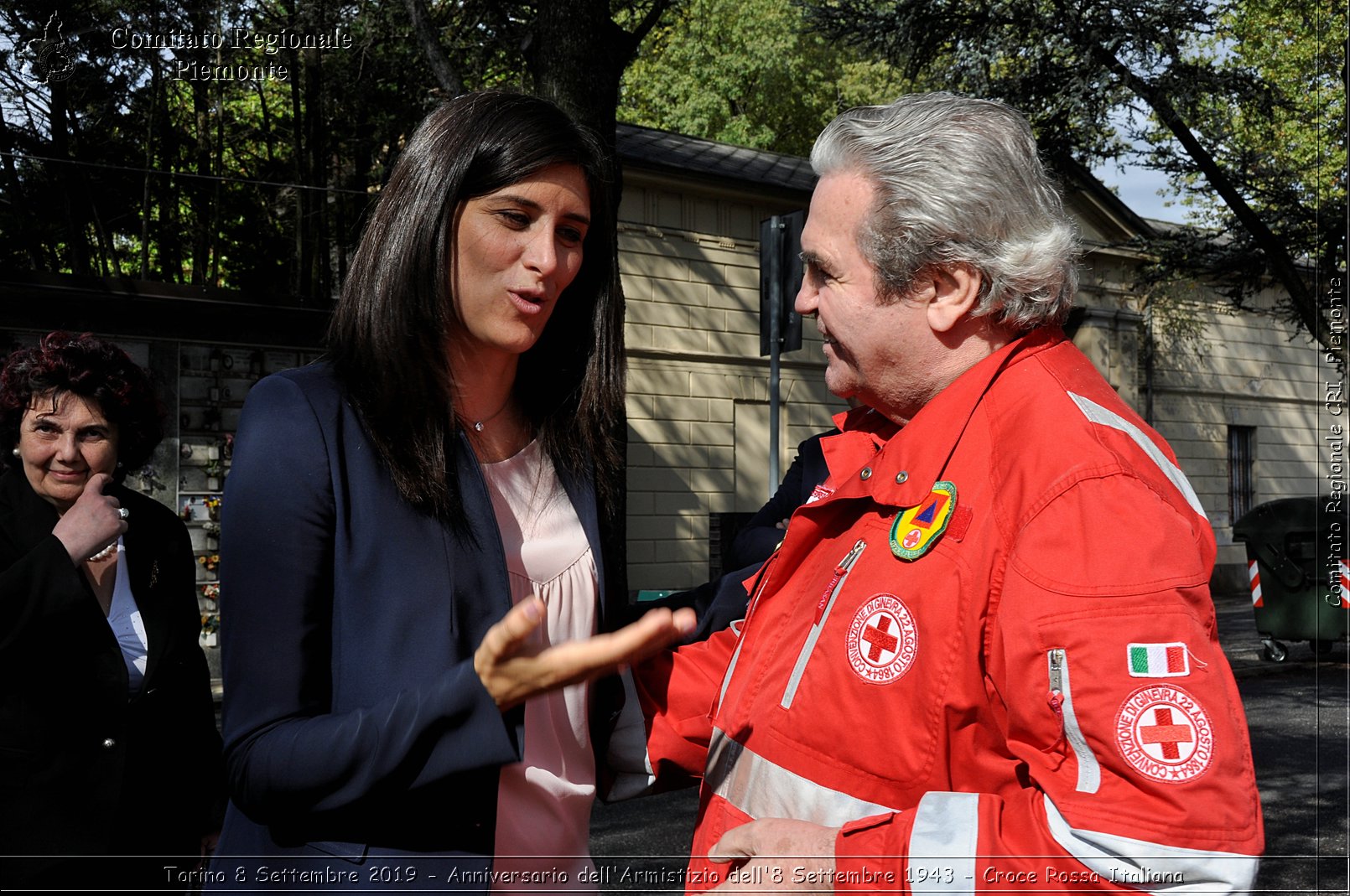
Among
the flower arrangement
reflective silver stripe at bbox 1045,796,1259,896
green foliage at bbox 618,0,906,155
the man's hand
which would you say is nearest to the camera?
reflective silver stripe at bbox 1045,796,1259,896

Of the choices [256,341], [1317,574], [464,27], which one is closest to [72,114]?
[256,341]

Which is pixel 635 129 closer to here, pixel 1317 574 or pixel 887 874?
pixel 1317 574

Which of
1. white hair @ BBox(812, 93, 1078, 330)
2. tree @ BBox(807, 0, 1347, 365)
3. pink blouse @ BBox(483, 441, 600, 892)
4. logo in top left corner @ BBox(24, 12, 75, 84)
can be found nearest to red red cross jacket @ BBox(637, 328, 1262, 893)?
white hair @ BBox(812, 93, 1078, 330)

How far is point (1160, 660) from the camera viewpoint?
1344mm

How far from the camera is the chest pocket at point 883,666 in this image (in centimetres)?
155

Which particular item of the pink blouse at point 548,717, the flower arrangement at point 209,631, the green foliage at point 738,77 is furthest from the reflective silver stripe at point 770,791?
the green foliage at point 738,77

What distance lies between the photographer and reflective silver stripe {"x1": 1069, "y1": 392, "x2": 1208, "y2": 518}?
5.17ft

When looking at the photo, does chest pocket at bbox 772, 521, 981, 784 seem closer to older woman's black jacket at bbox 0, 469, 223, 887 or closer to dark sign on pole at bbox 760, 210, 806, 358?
older woman's black jacket at bbox 0, 469, 223, 887

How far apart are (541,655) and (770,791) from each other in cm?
55

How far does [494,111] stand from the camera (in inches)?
71.8

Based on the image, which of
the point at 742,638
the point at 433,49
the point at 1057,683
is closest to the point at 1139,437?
the point at 1057,683

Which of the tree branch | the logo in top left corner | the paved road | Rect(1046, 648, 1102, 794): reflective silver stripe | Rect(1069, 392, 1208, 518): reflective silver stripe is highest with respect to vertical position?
the logo in top left corner

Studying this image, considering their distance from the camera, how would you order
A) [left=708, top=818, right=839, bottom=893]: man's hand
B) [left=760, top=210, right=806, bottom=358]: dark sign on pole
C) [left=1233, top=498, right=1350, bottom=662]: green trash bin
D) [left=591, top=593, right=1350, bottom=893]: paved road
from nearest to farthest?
[left=708, top=818, right=839, bottom=893]: man's hand
[left=591, top=593, right=1350, bottom=893]: paved road
[left=760, top=210, right=806, bottom=358]: dark sign on pole
[left=1233, top=498, right=1350, bottom=662]: green trash bin

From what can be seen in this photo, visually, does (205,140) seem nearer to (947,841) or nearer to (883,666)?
(883,666)
